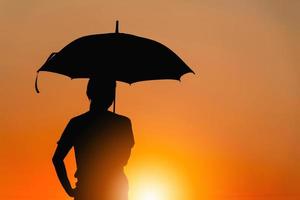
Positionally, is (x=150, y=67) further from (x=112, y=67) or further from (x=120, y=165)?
(x=120, y=165)

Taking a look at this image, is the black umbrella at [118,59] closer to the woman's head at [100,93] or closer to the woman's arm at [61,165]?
the woman's head at [100,93]

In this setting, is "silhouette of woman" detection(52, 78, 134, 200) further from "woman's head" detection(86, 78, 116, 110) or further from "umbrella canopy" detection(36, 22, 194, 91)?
"umbrella canopy" detection(36, 22, 194, 91)

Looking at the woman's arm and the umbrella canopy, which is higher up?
the umbrella canopy

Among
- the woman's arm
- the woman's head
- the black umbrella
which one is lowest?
the woman's arm

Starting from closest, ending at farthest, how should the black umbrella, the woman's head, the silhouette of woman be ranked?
the silhouette of woman → the woman's head → the black umbrella

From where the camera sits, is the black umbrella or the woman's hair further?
the black umbrella

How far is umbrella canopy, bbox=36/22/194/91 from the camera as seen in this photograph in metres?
6.84

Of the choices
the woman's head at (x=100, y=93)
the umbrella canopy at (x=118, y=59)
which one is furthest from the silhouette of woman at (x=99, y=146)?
the umbrella canopy at (x=118, y=59)

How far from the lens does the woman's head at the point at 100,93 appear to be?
5.61 metres

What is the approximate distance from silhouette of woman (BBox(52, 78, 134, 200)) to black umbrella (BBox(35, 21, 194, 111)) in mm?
755

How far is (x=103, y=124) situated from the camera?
557 centimetres

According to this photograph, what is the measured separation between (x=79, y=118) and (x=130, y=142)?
50 centimetres

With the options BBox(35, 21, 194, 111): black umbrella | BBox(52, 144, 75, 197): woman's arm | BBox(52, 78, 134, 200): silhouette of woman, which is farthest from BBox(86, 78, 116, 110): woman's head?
BBox(35, 21, 194, 111): black umbrella

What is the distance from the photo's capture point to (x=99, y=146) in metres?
5.53
